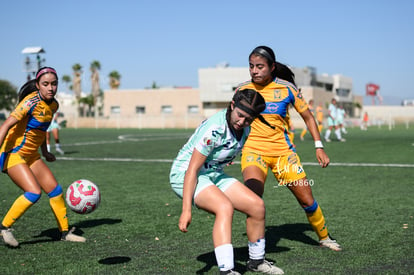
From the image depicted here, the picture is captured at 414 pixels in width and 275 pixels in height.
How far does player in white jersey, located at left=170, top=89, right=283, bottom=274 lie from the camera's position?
4.34 m

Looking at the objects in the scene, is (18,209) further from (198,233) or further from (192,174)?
(192,174)

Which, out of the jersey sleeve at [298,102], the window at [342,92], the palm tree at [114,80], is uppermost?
the jersey sleeve at [298,102]

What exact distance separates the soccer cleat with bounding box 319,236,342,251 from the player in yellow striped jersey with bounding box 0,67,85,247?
2.90 meters

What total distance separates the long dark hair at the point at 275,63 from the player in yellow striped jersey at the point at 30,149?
247cm

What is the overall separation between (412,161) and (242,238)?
11.2 m

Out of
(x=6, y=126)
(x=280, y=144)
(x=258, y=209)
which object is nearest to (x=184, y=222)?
(x=258, y=209)

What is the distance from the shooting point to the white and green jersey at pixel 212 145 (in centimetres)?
436

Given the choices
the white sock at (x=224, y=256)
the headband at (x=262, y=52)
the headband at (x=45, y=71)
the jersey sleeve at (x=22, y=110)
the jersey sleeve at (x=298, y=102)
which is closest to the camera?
the white sock at (x=224, y=256)

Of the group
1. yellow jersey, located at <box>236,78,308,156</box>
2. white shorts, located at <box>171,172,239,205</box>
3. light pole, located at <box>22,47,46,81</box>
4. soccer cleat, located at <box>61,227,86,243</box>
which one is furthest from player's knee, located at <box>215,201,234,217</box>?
light pole, located at <box>22,47,46,81</box>

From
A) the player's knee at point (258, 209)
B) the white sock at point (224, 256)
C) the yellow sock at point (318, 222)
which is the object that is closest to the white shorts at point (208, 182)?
the player's knee at point (258, 209)

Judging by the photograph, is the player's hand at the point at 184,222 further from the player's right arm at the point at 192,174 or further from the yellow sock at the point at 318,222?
the yellow sock at the point at 318,222

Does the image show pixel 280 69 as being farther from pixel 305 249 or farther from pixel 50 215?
pixel 50 215

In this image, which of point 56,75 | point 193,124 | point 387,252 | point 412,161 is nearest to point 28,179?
point 56,75

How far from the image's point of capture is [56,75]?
6.19 metres
